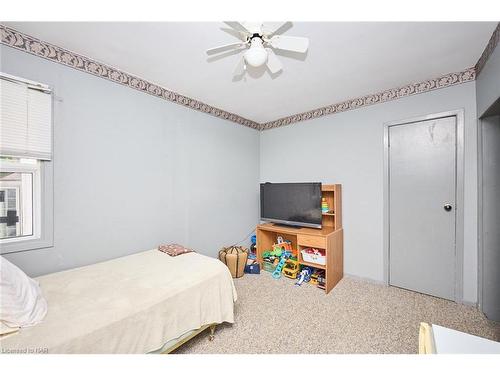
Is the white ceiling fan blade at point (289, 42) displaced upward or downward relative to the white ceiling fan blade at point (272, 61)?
downward

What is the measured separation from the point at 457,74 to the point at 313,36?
1731 millimetres

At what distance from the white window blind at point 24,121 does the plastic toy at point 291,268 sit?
9.29 feet

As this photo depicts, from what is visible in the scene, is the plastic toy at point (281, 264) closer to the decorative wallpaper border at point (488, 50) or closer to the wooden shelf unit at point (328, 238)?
the wooden shelf unit at point (328, 238)

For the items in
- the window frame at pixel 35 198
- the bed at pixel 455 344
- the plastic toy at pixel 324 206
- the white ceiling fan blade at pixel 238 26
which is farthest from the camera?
the plastic toy at pixel 324 206

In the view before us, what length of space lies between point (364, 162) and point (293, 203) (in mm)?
1076

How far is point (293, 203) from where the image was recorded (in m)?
3.02

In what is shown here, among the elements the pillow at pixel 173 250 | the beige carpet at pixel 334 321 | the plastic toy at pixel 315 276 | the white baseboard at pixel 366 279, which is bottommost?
the beige carpet at pixel 334 321

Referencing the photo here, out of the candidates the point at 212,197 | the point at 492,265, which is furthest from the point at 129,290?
the point at 492,265

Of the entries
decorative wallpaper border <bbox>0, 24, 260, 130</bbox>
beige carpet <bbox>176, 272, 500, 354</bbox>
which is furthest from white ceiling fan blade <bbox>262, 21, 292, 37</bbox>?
beige carpet <bbox>176, 272, 500, 354</bbox>

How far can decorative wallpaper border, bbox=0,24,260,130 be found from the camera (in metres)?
1.57

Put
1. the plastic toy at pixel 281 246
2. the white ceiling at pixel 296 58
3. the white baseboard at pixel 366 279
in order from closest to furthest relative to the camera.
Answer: the white ceiling at pixel 296 58
the white baseboard at pixel 366 279
the plastic toy at pixel 281 246

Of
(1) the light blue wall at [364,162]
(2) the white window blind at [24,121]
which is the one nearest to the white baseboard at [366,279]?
(1) the light blue wall at [364,162]

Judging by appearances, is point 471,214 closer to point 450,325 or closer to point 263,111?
point 450,325

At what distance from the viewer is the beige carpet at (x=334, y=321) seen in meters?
1.61
